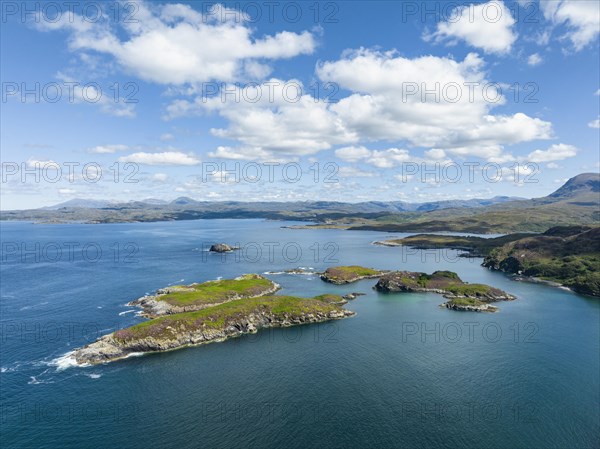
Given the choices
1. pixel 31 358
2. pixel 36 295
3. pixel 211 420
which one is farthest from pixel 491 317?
pixel 36 295

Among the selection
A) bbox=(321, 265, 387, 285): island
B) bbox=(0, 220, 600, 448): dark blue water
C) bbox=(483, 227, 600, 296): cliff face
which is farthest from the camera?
bbox=(321, 265, 387, 285): island

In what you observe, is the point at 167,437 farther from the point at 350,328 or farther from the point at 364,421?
the point at 350,328

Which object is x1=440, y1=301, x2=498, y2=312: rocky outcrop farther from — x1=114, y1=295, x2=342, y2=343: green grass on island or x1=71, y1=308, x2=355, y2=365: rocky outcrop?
x1=71, y1=308, x2=355, y2=365: rocky outcrop

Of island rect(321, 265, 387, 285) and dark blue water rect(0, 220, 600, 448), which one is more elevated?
island rect(321, 265, 387, 285)

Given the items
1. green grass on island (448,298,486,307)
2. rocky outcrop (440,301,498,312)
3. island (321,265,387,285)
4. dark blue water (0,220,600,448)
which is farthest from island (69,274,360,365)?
green grass on island (448,298,486,307)

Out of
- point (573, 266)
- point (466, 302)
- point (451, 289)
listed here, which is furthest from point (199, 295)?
point (573, 266)

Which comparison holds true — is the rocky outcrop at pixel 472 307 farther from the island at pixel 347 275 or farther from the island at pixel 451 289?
the island at pixel 347 275

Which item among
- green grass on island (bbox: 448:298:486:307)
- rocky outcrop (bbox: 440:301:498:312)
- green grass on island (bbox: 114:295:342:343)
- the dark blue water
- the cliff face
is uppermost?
the cliff face
